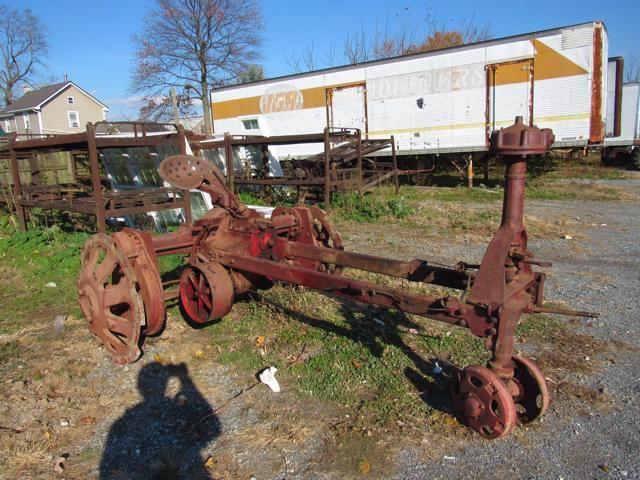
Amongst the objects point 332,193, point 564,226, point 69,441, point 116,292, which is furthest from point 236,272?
point 332,193

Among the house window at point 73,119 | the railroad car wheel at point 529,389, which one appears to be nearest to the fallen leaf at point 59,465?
the railroad car wheel at point 529,389

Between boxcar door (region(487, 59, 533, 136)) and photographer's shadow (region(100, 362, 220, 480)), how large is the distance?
12.3 metres

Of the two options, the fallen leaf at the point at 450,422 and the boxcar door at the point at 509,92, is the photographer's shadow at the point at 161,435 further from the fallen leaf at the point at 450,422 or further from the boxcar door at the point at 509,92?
the boxcar door at the point at 509,92

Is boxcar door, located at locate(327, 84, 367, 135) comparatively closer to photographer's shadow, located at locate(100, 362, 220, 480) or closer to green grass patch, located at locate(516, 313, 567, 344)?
green grass patch, located at locate(516, 313, 567, 344)

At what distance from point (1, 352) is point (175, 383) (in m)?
1.70

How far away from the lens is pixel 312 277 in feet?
11.2

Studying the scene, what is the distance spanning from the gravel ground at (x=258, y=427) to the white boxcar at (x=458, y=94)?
10143mm

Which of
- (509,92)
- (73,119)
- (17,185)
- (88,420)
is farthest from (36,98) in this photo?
(88,420)

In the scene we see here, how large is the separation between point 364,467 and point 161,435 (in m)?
1.25

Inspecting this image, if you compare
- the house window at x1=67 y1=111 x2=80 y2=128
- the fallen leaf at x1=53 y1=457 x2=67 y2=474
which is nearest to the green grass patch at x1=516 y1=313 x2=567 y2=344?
the fallen leaf at x1=53 y1=457 x2=67 y2=474

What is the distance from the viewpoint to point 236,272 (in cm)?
425

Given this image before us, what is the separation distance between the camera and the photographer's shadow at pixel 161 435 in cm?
270

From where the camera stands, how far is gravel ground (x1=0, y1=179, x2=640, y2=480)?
2.64m

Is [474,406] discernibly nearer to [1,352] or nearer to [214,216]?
[214,216]
